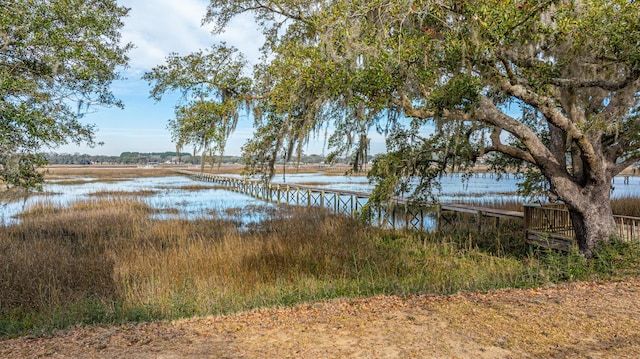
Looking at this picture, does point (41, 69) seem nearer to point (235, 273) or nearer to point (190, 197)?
point (235, 273)

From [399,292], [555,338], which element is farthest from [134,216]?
[555,338]

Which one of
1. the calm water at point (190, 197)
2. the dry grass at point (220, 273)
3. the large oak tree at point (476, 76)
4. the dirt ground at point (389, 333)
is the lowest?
the calm water at point (190, 197)

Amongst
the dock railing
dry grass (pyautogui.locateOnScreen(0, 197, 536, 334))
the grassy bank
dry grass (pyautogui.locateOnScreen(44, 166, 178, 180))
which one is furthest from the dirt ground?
dry grass (pyautogui.locateOnScreen(44, 166, 178, 180))

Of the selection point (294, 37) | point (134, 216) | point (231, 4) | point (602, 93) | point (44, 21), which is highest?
point (231, 4)

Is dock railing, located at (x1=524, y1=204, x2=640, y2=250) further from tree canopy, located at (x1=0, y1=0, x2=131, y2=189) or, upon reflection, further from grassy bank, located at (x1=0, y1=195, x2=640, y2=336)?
tree canopy, located at (x1=0, y1=0, x2=131, y2=189)

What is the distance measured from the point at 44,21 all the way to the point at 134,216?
10836mm

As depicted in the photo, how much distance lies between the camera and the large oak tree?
20.9 ft

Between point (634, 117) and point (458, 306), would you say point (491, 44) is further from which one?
point (458, 306)

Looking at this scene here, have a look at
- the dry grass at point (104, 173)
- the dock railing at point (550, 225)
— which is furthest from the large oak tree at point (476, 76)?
the dry grass at point (104, 173)

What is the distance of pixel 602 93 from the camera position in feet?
28.3

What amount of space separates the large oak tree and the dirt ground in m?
3.36

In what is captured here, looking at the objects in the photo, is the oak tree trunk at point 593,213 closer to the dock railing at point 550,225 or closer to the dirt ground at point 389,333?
the dock railing at point 550,225

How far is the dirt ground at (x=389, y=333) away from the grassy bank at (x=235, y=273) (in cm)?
75

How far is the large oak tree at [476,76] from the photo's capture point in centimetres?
638
